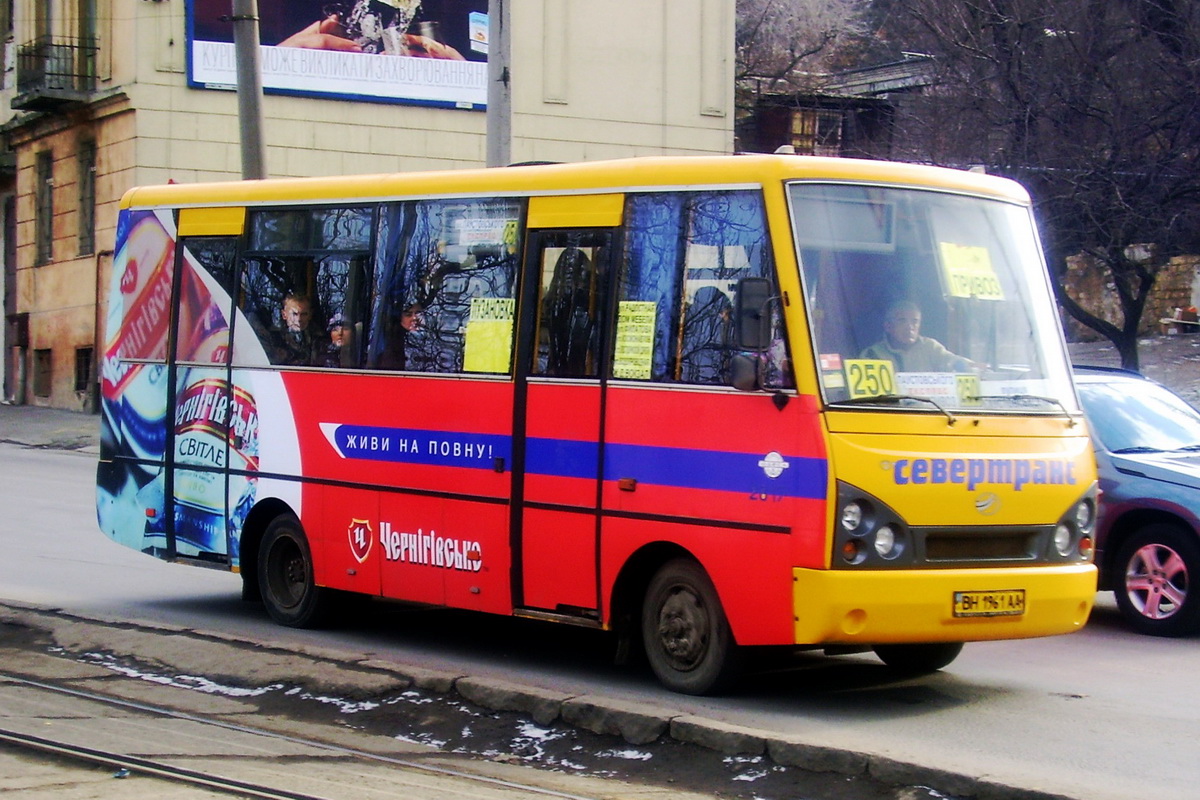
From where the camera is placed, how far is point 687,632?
318 inches

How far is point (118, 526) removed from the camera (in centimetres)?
1165

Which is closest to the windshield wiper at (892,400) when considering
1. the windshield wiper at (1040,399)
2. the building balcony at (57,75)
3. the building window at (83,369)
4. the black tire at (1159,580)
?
the windshield wiper at (1040,399)

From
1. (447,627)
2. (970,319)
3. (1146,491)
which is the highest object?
(970,319)

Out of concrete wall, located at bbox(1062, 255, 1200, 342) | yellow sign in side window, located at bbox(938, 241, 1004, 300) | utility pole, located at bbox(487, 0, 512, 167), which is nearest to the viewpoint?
yellow sign in side window, located at bbox(938, 241, 1004, 300)

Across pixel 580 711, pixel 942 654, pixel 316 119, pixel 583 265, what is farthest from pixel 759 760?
pixel 316 119

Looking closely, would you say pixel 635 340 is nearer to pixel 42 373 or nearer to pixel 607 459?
pixel 607 459

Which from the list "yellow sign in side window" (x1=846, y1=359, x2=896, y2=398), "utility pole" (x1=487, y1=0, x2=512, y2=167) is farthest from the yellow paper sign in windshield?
"utility pole" (x1=487, y1=0, x2=512, y2=167)

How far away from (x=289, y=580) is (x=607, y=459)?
10.6 feet

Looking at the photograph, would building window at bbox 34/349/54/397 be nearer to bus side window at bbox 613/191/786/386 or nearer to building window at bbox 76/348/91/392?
building window at bbox 76/348/91/392

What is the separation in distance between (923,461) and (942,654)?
69.7 inches

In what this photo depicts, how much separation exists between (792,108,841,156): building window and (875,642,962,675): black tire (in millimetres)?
26924

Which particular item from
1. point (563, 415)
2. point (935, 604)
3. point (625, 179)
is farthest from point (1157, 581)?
point (625, 179)

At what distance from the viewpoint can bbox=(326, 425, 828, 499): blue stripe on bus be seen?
293 inches

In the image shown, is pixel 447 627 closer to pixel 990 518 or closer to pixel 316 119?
pixel 990 518
